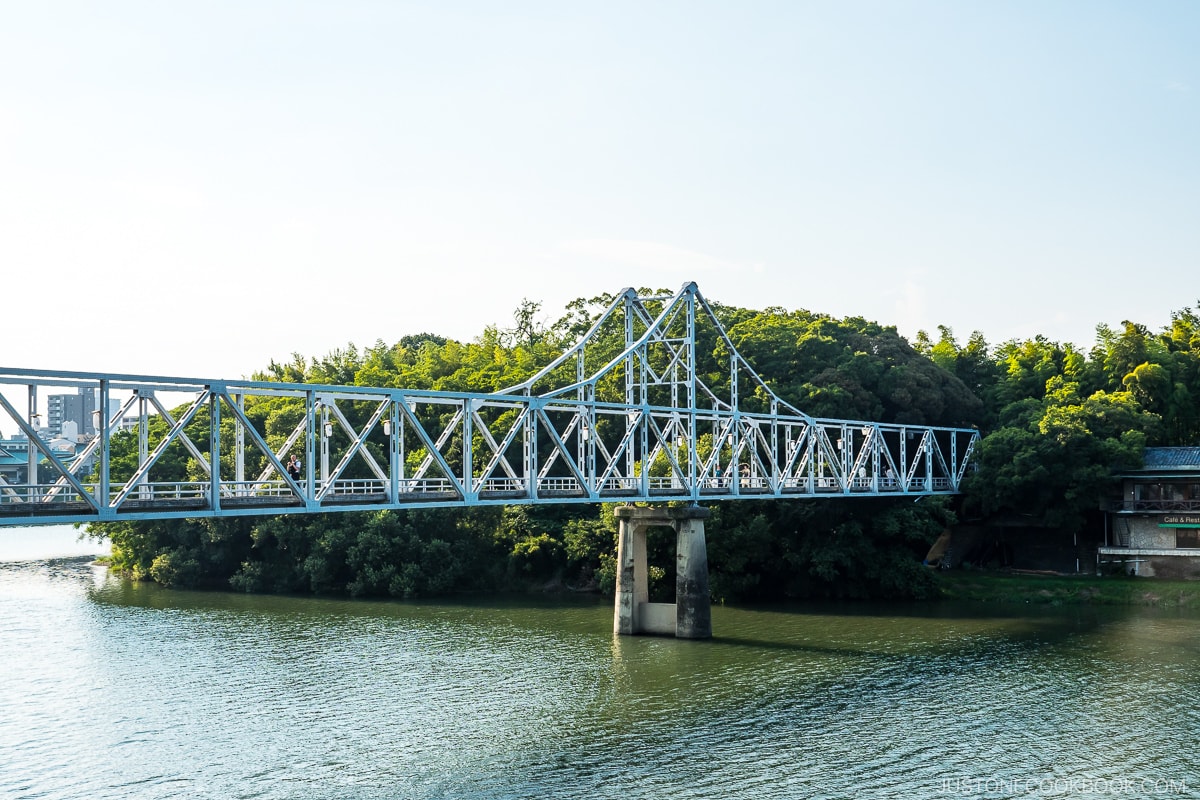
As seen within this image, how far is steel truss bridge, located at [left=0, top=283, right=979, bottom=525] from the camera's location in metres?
26.2

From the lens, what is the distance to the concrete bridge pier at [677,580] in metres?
45.4

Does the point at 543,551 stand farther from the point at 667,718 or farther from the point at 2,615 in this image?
the point at 667,718

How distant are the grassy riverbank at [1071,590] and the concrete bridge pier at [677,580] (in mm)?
16703

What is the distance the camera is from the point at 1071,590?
5550 cm

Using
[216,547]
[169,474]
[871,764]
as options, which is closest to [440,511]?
[216,547]

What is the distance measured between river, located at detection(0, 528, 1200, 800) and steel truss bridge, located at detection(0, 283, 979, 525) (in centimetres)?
564

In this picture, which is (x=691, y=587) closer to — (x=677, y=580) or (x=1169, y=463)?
(x=677, y=580)

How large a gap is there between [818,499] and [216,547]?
33.3 m

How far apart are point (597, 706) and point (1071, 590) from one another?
31385 mm

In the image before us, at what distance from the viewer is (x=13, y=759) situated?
27.6 m

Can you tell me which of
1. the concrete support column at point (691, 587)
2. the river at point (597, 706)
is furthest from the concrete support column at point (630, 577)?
the concrete support column at point (691, 587)

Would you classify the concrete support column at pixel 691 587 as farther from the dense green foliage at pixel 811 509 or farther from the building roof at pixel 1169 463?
the building roof at pixel 1169 463

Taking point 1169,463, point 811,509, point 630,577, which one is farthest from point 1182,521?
point 630,577

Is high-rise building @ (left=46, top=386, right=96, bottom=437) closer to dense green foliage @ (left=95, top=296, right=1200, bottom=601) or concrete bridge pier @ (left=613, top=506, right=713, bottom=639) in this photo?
dense green foliage @ (left=95, top=296, right=1200, bottom=601)
